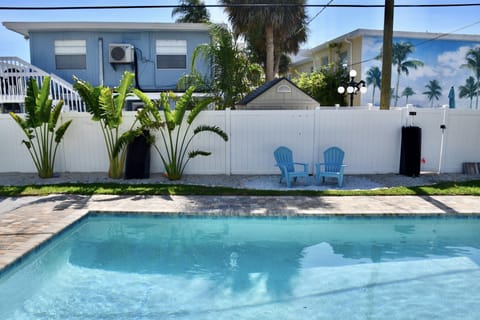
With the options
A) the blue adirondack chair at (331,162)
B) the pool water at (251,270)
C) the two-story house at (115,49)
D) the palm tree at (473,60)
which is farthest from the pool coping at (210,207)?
the palm tree at (473,60)

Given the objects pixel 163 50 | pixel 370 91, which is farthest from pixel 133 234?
pixel 370 91

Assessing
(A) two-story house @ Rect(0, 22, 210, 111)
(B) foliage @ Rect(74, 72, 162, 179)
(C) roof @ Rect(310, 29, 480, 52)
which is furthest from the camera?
(C) roof @ Rect(310, 29, 480, 52)

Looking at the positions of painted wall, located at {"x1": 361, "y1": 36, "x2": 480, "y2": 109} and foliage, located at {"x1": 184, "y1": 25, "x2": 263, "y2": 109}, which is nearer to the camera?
foliage, located at {"x1": 184, "y1": 25, "x2": 263, "y2": 109}

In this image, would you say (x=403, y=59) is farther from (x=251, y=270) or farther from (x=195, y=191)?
(x=251, y=270)

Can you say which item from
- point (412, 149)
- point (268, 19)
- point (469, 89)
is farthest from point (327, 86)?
point (412, 149)

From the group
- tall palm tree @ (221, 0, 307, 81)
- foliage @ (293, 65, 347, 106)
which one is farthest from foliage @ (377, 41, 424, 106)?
tall palm tree @ (221, 0, 307, 81)

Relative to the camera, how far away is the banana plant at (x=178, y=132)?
10.3 metres

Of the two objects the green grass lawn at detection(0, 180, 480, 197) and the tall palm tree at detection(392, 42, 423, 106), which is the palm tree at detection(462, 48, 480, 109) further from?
the green grass lawn at detection(0, 180, 480, 197)

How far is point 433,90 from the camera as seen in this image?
23.8 meters

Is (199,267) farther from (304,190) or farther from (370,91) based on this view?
(370,91)

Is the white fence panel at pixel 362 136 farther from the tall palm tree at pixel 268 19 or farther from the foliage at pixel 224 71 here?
the tall palm tree at pixel 268 19

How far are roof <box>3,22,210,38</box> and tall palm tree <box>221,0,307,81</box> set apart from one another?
525cm

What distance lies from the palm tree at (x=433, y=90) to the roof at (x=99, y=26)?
48.8ft

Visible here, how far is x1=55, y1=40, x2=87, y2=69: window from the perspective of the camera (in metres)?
17.2
